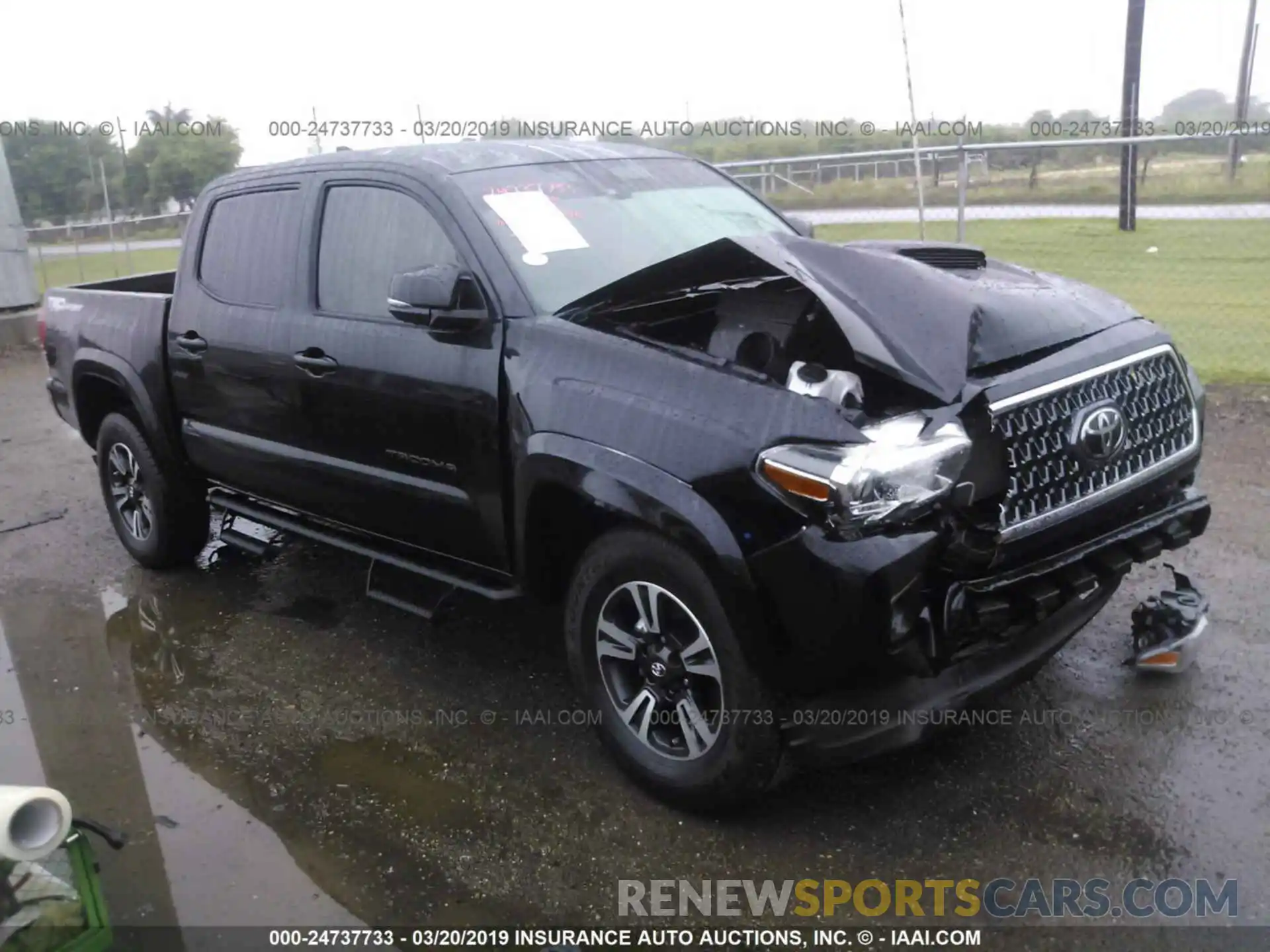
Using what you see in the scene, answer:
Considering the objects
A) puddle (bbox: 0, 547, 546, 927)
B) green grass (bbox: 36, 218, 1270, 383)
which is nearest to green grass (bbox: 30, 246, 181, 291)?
green grass (bbox: 36, 218, 1270, 383)

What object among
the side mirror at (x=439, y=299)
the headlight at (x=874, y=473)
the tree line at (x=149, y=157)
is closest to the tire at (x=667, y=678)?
the headlight at (x=874, y=473)

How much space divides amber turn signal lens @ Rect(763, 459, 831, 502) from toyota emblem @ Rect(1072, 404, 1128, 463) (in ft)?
2.64

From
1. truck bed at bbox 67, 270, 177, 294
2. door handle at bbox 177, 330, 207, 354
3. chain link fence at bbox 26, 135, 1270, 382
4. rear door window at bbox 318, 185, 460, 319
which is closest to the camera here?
rear door window at bbox 318, 185, 460, 319

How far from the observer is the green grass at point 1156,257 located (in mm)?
9773

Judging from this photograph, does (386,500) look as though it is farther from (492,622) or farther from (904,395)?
(904,395)

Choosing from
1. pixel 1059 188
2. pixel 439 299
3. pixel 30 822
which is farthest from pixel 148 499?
pixel 1059 188

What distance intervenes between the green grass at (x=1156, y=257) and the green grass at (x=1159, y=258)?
0.01m

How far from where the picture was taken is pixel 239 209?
487 cm

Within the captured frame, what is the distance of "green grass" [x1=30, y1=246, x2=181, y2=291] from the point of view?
18.8 m

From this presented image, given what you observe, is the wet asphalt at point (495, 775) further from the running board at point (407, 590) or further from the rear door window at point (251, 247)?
the rear door window at point (251, 247)

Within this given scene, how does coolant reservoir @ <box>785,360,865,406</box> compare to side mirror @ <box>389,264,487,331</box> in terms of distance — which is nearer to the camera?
coolant reservoir @ <box>785,360,865,406</box>

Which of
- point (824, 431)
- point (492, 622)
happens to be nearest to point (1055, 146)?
point (492, 622)

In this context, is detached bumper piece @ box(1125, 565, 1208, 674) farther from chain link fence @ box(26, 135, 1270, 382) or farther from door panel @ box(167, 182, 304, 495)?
chain link fence @ box(26, 135, 1270, 382)

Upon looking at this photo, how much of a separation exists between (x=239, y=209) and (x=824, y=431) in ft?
10.7
